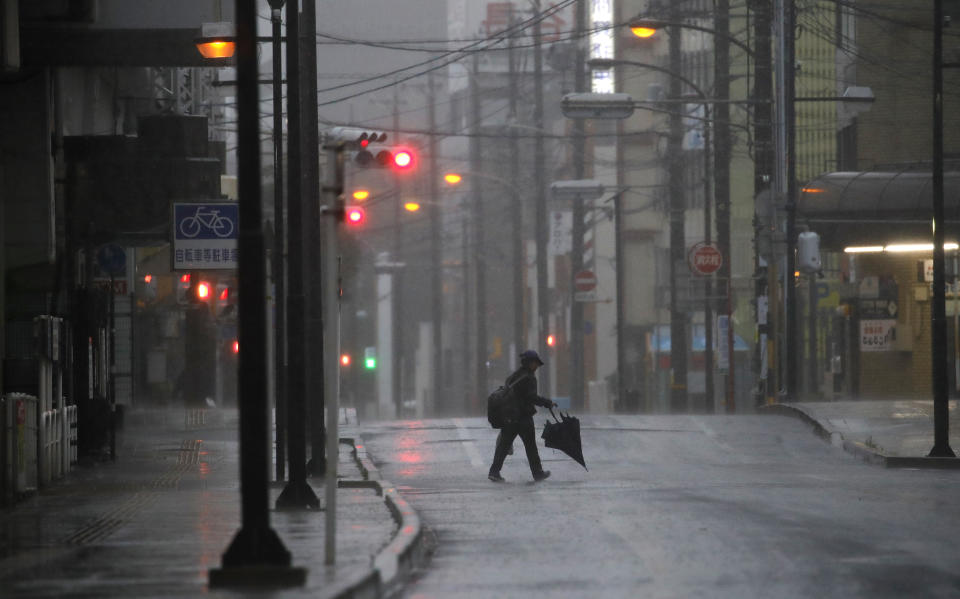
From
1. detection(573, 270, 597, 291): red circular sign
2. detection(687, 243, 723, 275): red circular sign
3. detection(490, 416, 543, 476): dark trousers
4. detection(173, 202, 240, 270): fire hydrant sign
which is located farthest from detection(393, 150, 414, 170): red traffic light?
detection(573, 270, 597, 291): red circular sign

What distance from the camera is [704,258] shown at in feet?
131

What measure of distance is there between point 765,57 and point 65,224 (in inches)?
664

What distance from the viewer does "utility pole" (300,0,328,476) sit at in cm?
2120

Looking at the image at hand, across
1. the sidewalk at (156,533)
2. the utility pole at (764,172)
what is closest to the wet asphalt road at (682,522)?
the sidewalk at (156,533)

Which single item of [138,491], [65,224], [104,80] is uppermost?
[104,80]

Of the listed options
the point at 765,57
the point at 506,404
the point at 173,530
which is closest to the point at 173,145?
the point at 506,404

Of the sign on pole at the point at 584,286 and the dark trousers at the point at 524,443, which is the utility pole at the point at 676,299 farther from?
the dark trousers at the point at 524,443

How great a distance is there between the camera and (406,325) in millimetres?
115562

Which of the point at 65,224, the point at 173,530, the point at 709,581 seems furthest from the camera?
the point at 65,224

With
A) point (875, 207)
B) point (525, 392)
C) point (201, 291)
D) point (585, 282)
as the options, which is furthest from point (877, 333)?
point (525, 392)

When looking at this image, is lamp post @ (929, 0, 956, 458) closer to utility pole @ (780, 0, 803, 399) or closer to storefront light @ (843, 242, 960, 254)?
utility pole @ (780, 0, 803, 399)

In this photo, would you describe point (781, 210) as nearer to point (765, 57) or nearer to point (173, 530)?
point (765, 57)

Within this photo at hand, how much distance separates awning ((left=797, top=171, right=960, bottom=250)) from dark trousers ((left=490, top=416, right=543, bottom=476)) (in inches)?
673

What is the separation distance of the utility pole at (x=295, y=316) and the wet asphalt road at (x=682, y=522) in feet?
4.33
